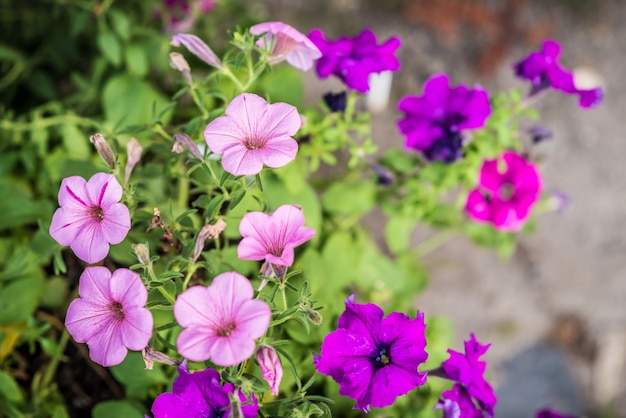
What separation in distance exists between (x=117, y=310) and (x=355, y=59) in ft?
1.72

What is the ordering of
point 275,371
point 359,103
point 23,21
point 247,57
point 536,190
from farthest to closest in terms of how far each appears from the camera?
point 359,103
point 23,21
point 536,190
point 247,57
point 275,371

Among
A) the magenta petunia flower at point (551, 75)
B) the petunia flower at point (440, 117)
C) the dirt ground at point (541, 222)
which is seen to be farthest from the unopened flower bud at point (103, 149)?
the dirt ground at point (541, 222)

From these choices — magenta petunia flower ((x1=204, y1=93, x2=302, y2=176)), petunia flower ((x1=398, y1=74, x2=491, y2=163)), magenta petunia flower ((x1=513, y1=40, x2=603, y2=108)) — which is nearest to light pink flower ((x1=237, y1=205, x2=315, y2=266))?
magenta petunia flower ((x1=204, y1=93, x2=302, y2=176))

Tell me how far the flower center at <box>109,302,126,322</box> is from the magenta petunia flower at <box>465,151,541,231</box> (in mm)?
763

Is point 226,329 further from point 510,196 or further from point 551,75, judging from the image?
point 510,196

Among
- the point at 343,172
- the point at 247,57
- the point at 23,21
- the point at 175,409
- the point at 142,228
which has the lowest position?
the point at 175,409

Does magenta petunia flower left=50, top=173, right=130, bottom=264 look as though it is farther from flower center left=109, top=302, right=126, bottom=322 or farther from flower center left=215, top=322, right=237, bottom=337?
flower center left=215, top=322, right=237, bottom=337

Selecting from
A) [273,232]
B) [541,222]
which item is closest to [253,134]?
[273,232]

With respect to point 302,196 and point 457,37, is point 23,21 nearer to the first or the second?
point 302,196

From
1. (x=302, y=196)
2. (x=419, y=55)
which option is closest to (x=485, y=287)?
(x=419, y=55)

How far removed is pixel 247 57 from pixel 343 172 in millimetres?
785

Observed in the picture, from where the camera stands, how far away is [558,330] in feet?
5.91

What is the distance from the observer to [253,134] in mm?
812

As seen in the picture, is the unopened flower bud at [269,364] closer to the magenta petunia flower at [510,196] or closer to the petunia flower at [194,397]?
the petunia flower at [194,397]
